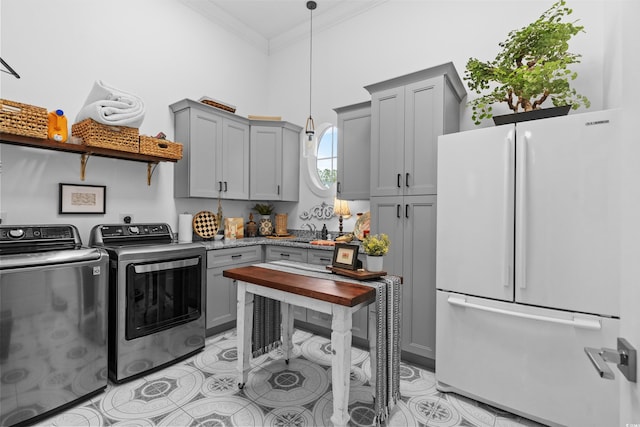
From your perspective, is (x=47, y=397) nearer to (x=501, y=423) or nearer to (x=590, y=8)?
(x=501, y=423)

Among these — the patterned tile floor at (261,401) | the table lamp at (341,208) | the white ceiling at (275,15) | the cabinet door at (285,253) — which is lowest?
the patterned tile floor at (261,401)

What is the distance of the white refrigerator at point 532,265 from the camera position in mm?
1697

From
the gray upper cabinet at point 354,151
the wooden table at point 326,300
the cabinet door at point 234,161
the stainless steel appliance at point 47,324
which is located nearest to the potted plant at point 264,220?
the cabinet door at point 234,161

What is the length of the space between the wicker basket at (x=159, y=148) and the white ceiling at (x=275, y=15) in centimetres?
186

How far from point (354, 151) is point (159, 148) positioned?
1.95m

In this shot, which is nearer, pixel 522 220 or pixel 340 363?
pixel 340 363

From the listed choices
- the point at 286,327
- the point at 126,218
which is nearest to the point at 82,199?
the point at 126,218

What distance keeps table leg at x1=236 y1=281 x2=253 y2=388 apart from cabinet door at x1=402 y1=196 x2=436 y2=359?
4.38 ft

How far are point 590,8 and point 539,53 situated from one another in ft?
2.72

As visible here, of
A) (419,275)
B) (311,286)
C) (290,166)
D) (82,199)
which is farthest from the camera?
(290,166)

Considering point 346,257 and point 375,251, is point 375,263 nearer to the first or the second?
point 375,251

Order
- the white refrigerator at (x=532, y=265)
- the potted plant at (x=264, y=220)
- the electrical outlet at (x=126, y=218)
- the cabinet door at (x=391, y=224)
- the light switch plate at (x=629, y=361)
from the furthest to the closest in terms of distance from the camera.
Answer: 1. the potted plant at (x=264, y=220)
2. the electrical outlet at (x=126, y=218)
3. the cabinet door at (x=391, y=224)
4. the white refrigerator at (x=532, y=265)
5. the light switch plate at (x=629, y=361)

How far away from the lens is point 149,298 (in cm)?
244

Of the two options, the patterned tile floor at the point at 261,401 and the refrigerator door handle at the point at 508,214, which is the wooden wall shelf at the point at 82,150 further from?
the refrigerator door handle at the point at 508,214
